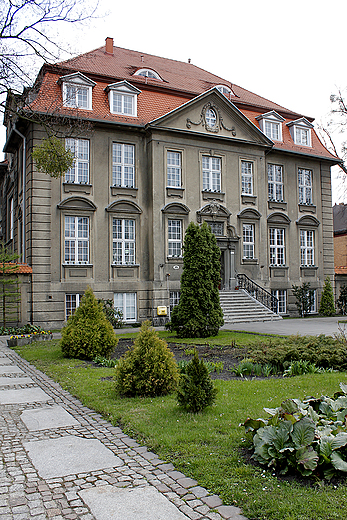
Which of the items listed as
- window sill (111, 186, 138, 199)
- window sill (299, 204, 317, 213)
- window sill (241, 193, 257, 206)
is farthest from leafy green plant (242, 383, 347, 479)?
window sill (299, 204, 317, 213)

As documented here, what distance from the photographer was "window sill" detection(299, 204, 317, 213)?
2861 centimetres

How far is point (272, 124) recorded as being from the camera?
28.4 metres

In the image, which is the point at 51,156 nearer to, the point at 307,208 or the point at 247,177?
the point at 247,177

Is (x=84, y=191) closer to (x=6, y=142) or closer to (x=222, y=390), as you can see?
(x=6, y=142)

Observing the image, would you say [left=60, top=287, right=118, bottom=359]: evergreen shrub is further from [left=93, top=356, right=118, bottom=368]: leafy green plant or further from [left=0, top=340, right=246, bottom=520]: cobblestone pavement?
[left=0, top=340, right=246, bottom=520]: cobblestone pavement

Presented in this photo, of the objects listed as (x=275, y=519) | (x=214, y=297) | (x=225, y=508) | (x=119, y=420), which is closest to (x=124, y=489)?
(x=225, y=508)

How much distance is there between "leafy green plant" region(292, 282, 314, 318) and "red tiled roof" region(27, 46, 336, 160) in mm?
8398

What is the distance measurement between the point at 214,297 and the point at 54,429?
1125cm

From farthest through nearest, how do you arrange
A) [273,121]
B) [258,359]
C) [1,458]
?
1. [273,121]
2. [258,359]
3. [1,458]

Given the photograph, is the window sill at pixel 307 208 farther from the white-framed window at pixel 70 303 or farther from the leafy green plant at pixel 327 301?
the white-framed window at pixel 70 303

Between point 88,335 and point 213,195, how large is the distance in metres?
15.0

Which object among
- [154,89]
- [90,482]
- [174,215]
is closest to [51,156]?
[90,482]

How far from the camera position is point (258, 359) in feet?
32.6

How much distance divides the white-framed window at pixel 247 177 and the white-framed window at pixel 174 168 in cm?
420
